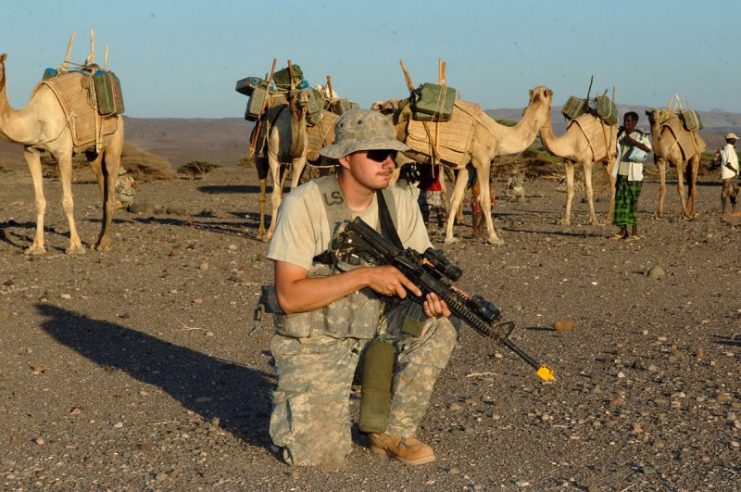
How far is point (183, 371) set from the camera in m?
7.60

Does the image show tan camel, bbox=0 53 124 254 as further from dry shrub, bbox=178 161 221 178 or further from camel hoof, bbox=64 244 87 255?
dry shrub, bbox=178 161 221 178

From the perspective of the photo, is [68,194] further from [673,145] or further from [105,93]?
[673,145]

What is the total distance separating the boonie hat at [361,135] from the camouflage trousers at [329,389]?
0.85 metres

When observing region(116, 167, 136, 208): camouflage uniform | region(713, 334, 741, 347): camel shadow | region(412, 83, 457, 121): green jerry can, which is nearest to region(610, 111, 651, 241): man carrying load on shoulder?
region(412, 83, 457, 121): green jerry can

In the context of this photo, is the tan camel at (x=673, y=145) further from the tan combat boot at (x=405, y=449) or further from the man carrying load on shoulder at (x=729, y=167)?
the tan combat boot at (x=405, y=449)

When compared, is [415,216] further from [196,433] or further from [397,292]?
[196,433]

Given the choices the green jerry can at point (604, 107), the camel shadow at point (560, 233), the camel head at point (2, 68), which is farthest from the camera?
the green jerry can at point (604, 107)

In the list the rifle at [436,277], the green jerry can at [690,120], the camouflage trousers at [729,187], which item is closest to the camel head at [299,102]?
the green jerry can at [690,120]

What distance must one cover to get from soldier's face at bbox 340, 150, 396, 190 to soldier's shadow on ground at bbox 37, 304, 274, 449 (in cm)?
141

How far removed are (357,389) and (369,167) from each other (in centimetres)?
194

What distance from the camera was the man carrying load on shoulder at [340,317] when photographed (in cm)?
534

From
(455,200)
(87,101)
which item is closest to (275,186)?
(455,200)

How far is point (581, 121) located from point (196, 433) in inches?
540

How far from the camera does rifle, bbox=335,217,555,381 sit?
207 inches
